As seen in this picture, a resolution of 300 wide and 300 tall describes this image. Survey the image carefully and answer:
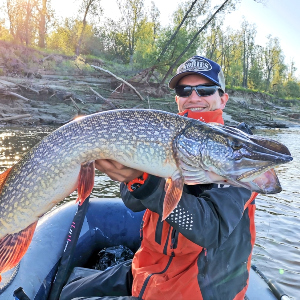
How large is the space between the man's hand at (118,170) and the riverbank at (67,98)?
1187 centimetres

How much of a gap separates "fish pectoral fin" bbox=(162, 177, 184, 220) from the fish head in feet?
0.42

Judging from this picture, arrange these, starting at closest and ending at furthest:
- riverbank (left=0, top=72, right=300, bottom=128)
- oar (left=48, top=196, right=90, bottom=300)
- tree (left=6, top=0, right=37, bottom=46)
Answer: oar (left=48, top=196, right=90, bottom=300), riverbank (left=0, top=72, right=300, bottom=128), tree (left=6, top=0, right=37, bottom=46)

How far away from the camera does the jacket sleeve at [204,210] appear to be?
165 centimetres

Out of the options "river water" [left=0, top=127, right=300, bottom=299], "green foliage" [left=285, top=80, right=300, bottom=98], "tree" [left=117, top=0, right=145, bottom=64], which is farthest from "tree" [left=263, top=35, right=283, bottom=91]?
"river water" [left=0, top=127, right=300, bottom=299]

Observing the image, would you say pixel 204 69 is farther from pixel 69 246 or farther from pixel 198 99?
pixel 69 246

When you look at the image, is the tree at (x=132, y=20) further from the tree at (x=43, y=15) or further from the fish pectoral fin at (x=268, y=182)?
the fish pectoral fin at (x=268, y=182)

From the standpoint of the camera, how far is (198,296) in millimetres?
1701

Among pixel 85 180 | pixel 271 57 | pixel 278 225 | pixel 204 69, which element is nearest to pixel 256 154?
pixel 85 180

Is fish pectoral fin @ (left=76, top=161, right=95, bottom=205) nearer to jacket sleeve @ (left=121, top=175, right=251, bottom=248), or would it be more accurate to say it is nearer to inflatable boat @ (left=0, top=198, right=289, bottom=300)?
jacket sleeve @ (left=121, top=175, right=251, bottom=248)

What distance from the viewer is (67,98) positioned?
1509 cm

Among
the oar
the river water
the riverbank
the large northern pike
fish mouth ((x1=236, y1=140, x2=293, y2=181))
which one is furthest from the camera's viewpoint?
the riverbank

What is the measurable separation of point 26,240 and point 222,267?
3.79ft

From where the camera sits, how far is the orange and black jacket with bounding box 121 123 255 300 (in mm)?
1670

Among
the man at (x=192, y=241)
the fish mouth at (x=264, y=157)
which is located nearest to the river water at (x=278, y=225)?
the man at (x=192, y=241)
